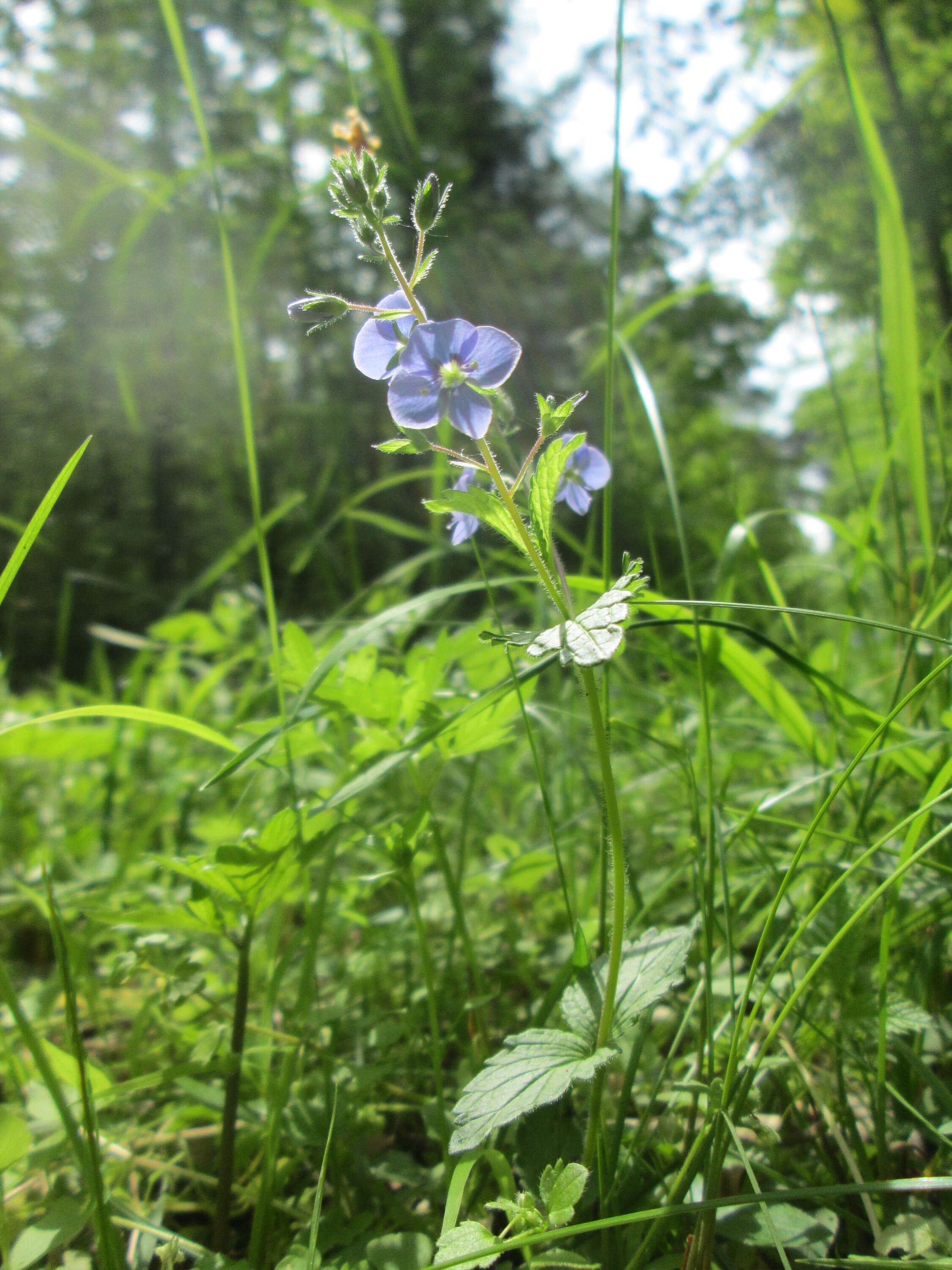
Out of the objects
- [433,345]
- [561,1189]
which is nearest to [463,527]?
[433,345]

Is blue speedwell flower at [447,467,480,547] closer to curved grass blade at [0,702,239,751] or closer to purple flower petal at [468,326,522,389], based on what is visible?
purple flower petal at [468,326,522,389]

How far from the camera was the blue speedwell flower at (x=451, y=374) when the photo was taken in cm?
79

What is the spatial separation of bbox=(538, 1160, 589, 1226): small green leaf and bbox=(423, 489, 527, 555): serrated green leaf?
0.59m

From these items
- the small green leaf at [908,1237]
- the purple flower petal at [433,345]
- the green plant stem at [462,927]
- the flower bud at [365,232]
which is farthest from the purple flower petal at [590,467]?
the small green leaf at [908,1237]

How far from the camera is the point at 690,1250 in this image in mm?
Answer: 744

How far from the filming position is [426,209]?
0.82 meters

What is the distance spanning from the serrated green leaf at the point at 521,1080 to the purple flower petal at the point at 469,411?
0.63 m

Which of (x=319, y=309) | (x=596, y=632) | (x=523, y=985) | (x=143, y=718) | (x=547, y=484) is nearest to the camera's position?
(x=596, y=632)

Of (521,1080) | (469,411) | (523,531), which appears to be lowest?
(521,1080)

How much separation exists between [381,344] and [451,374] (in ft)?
0.45

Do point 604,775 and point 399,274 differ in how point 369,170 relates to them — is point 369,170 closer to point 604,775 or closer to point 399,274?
point 399,274

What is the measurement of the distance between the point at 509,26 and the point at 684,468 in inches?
351

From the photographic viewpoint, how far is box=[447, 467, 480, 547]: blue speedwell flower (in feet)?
3.03

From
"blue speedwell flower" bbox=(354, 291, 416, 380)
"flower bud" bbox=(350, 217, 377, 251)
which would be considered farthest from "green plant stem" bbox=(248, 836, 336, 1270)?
"flower bud" bbox=(350, 217, 377, 251)
